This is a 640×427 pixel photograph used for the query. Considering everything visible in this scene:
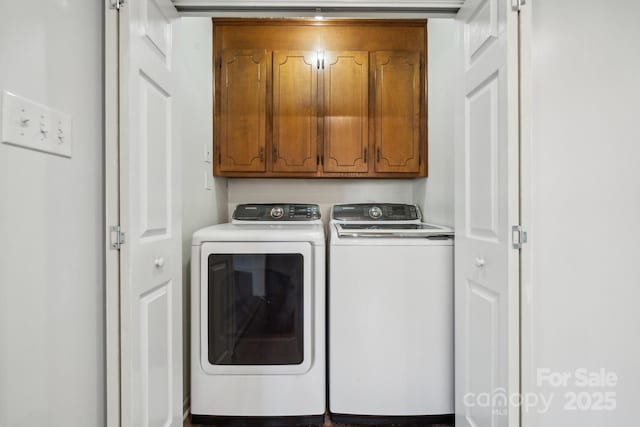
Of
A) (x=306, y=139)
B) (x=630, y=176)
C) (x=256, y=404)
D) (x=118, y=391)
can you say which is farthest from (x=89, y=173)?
(x=630, y=176)

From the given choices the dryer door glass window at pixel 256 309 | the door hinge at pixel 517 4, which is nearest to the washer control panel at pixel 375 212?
the dryer door glass window at pixel 256 309

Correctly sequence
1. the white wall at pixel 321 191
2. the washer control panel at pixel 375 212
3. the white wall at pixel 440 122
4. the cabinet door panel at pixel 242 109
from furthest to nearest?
the white wall at pixel 321 191, the washer control panel at pixel 375 212, the cabinet door panel at pixel 242 109, the white wall at pixel 440 122

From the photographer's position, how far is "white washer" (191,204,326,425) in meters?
1.65

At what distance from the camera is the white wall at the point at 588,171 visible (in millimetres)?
1229

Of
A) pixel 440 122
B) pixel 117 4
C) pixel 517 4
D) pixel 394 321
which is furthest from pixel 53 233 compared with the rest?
pixel 440 122

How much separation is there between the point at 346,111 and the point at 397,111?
0.35 m

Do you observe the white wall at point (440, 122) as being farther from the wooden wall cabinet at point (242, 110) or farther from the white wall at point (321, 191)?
the wooden wall cabinet at point (242, 110)

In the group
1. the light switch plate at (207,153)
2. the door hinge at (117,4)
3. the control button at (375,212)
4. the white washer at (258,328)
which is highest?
the door hinge at (117,4)

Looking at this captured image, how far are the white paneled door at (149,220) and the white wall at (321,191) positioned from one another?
1.15 metres

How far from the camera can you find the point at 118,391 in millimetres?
1034

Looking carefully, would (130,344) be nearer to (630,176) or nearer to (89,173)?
(89,173)

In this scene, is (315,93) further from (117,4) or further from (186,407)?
(186,407)

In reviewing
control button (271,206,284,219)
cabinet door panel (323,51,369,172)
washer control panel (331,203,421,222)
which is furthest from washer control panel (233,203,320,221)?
cabinet door panel (323,51,369,172)

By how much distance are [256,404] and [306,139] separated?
160 cm
